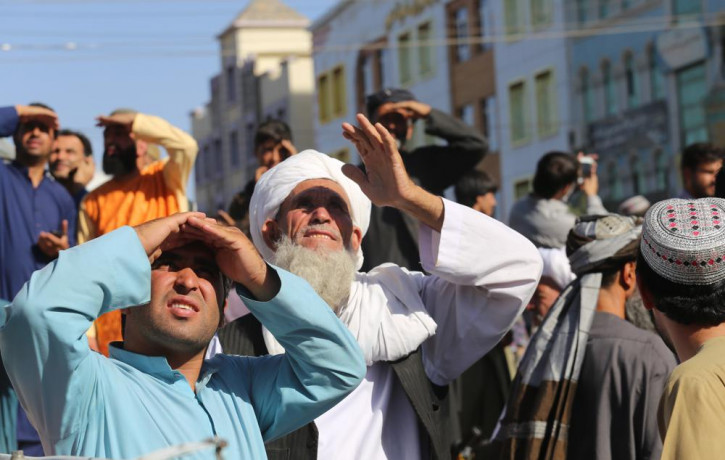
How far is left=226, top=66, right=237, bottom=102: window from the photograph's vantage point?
57.4 metres

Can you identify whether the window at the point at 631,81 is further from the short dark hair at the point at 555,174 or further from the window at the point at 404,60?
the short dark hair at the point at 555,174

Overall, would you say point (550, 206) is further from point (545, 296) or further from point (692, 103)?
point (692, 103)

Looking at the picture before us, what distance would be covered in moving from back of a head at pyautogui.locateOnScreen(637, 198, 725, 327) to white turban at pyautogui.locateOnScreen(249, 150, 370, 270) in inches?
61.0

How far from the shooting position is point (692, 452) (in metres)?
3.42

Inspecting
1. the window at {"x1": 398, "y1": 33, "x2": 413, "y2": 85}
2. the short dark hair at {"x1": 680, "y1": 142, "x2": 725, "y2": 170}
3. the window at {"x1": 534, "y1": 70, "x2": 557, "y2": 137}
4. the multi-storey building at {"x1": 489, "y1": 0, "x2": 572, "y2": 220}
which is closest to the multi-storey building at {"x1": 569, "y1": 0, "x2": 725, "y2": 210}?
the multi-storey building at {"x1": 489, "y1": 0, "x2": 572, "y2": 220}

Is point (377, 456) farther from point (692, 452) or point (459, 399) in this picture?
point (459, 399)

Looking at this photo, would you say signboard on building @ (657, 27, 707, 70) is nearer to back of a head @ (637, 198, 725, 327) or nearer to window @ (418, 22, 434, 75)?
window @ (418, 22, 434, 75)

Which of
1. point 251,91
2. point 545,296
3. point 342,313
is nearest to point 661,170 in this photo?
point 545,296

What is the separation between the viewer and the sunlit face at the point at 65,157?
30.3 ft

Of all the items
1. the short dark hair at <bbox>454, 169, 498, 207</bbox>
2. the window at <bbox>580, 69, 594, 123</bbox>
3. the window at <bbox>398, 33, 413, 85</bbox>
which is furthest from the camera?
the window at <bbox>398, 33, 413, 85</bbox>

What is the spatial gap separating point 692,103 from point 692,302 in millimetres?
27424

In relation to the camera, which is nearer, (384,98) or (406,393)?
(406,393)

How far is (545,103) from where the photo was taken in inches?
1404

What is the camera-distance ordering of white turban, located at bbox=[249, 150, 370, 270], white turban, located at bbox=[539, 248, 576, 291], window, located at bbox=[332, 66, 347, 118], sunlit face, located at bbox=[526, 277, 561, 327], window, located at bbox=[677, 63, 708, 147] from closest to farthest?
white turban, located at bbox=[249, 150, 370, 270] → white turban, located at bbox=[539, 248, 576, 291] → sunlit face, located at bbox=[526, 277, 561, 327] → window, located at bbox=[677, 63, 708, 147] → window, located at bbox=[332, 66, 347, 118]
